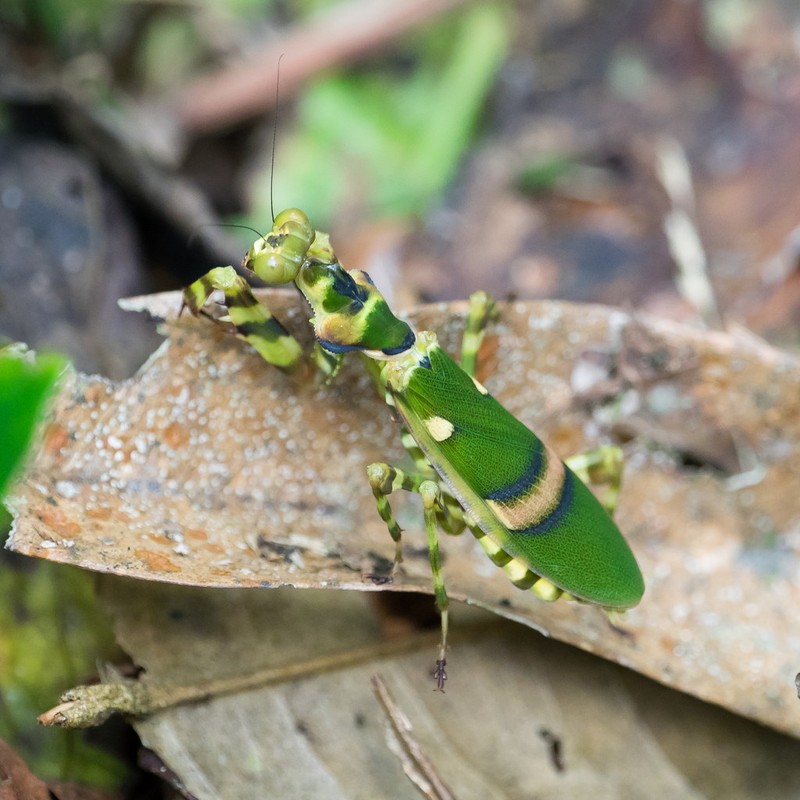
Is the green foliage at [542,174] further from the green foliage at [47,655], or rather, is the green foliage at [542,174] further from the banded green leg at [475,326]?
the green foliage at [47,655]

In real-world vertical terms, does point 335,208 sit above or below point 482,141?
below

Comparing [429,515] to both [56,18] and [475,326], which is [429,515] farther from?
[56,18]

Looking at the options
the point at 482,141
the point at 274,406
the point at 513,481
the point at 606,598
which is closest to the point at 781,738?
the point at 606,598

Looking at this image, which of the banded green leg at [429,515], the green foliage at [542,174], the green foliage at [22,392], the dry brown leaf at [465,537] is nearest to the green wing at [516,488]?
the banded green leg at [429,515]

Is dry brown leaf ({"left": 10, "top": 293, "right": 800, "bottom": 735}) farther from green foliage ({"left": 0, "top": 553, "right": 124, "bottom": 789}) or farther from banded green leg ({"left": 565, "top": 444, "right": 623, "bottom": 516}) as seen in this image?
green foliage ({"left": 0, "top": 553, "right": 124, "bottom": 789})

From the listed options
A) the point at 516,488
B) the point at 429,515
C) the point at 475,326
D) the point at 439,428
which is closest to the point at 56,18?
the point at 475,326

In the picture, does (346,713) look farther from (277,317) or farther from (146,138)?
(146,138)
